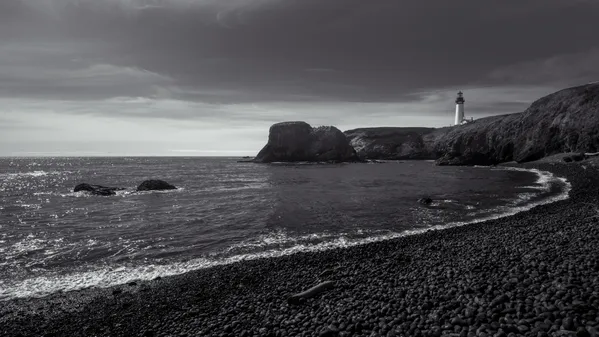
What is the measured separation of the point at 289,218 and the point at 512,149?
100 meters

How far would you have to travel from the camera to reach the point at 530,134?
3538 inches

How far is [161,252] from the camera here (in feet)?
55.4

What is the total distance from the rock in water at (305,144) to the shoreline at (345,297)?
120717 millimetres

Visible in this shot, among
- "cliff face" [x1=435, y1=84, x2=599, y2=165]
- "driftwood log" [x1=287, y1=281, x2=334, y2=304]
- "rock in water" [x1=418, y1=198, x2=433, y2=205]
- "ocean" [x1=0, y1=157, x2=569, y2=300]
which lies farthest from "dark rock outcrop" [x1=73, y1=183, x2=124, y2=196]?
"cliff face" [x1=435, y1=84, x2=599, y2=165]

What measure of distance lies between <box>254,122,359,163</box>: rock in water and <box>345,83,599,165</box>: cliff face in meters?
41.6

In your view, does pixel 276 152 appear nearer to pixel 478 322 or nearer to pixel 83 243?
pixel 83 243

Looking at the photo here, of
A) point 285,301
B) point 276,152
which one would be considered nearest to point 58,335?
point 285,301

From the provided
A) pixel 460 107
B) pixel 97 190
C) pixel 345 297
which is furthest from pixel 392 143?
pixel 345 297

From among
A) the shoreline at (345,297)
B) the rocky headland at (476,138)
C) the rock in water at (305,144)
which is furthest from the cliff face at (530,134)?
the shoreline at (345,297)

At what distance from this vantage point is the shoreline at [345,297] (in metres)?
7.36

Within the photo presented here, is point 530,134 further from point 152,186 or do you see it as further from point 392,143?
point 152,186

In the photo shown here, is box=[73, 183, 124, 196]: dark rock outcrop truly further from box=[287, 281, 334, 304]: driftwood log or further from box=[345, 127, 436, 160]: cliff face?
box=[345, 127, 436, 160]: cliff face

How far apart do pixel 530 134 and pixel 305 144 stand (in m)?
82.4

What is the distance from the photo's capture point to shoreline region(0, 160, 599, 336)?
736 centimetres
